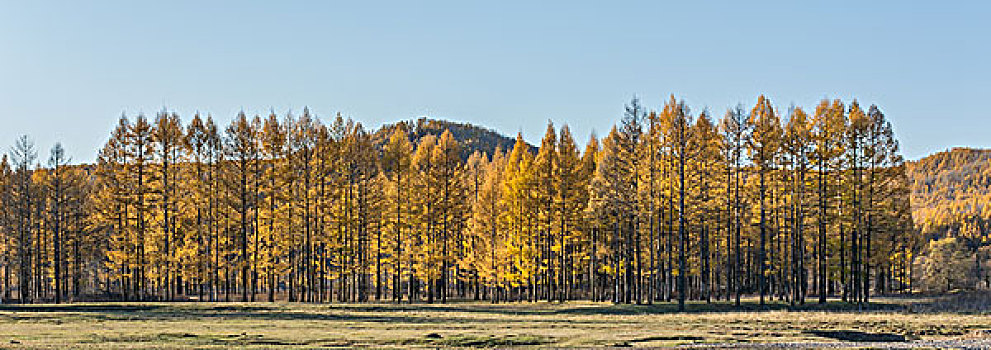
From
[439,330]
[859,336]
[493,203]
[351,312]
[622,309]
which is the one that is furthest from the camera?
[493,203]

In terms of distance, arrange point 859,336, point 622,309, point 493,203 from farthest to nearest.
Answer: point 493,203
point 622,309
point 859,336

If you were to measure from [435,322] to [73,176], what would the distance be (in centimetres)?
3984

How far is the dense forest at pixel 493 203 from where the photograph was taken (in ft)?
162

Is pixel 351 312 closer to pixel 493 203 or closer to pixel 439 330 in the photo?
pixel 439 330

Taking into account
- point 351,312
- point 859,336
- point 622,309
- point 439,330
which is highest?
point 859,336

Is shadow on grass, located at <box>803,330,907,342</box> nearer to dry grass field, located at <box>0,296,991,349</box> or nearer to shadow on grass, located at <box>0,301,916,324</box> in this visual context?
dry grass field, located at <box>0,296,991,349</box>

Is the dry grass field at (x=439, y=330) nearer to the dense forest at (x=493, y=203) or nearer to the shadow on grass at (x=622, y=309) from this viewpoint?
the shadow on grass at (x=622, y=309)

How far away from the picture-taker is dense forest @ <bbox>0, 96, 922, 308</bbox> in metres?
49.3

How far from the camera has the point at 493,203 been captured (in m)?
65.0

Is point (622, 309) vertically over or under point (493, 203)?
under

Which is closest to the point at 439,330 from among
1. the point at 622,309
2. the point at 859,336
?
the point at 859,336

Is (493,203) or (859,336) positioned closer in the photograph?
(859,336)

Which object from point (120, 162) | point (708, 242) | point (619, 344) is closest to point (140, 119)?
point (120, 162)

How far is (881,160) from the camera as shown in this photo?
168 feet
